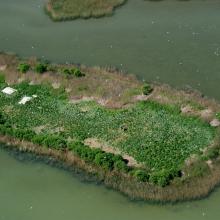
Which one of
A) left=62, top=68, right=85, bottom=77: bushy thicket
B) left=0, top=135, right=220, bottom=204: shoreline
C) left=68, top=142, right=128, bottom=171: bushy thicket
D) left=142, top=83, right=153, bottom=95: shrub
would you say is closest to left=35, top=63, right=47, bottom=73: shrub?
left=62, top=68, right=85, bottom=77: bushy thicket

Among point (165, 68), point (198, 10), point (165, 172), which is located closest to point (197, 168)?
point (165, 172)

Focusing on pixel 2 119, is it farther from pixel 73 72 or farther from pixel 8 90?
pixel 73 72

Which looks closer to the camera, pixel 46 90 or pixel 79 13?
pixel 46 90

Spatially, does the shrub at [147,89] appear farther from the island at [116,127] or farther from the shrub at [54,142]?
the shrub at [54,142]

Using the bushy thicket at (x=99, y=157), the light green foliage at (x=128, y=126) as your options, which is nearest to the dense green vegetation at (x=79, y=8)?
the light green foliage at (x=128, y=126)

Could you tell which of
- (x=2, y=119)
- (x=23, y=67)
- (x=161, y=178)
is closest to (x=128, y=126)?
(x=161, y=178)

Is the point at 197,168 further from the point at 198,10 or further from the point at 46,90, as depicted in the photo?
the point at 198,10

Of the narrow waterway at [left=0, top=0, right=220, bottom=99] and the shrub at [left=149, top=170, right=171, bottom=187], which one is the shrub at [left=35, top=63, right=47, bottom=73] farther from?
the shrub at [left=149, top=170, right=171, bottom=187]
